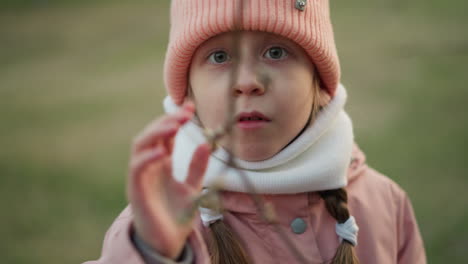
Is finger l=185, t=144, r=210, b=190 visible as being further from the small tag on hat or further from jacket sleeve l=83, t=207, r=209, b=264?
the small tag on hat

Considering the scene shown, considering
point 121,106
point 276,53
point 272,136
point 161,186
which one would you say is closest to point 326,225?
point 272,136

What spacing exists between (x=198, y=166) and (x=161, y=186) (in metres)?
0.05

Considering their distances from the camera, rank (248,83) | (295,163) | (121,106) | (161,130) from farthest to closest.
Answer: (121,106)
(295,163)
(248,83)
(161,130)

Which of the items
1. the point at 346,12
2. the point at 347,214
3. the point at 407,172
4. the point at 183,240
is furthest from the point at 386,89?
the point at 183,240

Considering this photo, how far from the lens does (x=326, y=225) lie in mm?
895

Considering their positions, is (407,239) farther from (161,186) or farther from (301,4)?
(161,186)

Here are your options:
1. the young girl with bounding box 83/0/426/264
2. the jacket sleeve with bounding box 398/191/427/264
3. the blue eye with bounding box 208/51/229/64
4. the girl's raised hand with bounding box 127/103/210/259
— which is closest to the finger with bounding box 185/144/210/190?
the girl's raised hand with bounding box 127/103/210/259

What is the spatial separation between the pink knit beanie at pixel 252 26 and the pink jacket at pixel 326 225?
0.20 meters

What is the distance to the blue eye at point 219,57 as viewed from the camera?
83cm

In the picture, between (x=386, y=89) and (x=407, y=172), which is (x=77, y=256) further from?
(x=386, y=89)

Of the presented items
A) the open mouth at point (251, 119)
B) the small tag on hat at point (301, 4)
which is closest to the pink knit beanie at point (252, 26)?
the small tag on hat at point (301, 4)

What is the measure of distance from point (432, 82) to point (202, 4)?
2.31 m

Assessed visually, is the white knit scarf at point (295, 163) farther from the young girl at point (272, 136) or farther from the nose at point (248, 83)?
the nose at point (248, 83)

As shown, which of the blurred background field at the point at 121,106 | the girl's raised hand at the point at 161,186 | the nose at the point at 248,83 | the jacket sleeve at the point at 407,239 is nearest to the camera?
the girl's raised hand at the point at 161,186
